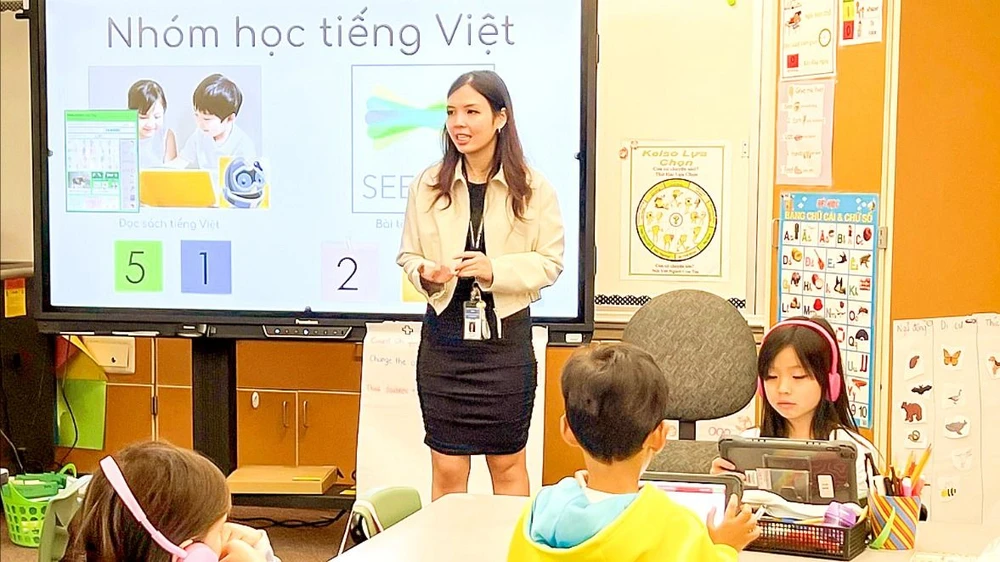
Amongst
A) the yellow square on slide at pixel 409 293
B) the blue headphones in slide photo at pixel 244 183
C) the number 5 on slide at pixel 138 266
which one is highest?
the blue headphones in slide photo at pixel 244 183

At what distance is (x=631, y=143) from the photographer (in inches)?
166

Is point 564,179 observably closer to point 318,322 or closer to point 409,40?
point 409,40

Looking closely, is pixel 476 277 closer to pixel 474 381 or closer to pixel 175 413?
pixel 474 381

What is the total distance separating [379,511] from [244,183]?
176 centimetres

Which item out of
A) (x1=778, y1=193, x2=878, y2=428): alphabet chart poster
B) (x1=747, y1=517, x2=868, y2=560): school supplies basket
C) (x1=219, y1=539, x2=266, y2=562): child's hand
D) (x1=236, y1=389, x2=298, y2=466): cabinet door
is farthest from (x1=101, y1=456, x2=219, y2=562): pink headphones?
(x1=236, y1=389, x2=298, y2=466): cabinet door

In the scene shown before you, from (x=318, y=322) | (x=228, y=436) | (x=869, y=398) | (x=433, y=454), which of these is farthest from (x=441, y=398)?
(x=869, y=398)

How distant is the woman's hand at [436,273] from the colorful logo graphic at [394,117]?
0.71 metres

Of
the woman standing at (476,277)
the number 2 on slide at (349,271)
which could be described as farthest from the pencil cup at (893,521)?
the number 2 on slide at (349,271)

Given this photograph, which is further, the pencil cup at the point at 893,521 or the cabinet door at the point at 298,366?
the cabinet door at the point at 298,366

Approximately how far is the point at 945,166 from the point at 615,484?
2.23 m

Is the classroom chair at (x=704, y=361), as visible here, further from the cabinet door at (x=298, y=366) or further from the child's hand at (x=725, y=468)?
the cabinet door at (x=298, y=366)

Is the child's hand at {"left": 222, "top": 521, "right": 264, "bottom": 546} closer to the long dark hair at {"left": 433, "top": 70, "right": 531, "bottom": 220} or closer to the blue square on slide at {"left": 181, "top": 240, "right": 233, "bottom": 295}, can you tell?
the long dark hair at {"left": 433, "top": 70, "right": 531, "bottom": 220}

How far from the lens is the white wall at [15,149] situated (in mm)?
4691

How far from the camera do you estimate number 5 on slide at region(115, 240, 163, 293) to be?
3.87 m
